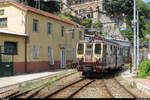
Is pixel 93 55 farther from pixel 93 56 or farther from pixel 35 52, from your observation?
pixel 35 52

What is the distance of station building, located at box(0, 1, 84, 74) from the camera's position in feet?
60.8

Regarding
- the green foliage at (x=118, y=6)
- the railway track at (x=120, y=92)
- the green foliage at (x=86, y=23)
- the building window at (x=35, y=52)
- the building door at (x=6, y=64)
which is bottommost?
the railway track at (x=120, y=92)

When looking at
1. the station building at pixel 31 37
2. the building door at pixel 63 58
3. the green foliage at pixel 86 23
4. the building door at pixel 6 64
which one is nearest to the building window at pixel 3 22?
the station building at pixel 31 37

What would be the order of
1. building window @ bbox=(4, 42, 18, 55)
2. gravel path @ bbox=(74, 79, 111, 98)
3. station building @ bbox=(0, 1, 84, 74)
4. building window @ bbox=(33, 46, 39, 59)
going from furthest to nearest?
1. building window @ bbox=(33, 46, 39, 59)
2. station building @ bbox=(0, 1, 84, 74)
3. building window @ bbox=(4, 42, 18, 55)
4. gravel path @ bbox=(74, 79, 111, 98)

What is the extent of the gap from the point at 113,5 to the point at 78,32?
32.9m

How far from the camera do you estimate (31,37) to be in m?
20.4

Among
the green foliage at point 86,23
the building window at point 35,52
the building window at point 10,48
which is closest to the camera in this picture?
the building window at point 10,48

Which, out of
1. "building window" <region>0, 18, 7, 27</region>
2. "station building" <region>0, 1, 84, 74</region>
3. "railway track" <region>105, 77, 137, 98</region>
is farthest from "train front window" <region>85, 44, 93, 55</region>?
"building window" <region>0, 18, 7, 27</region>

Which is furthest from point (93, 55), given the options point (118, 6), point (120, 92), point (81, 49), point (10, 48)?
point (118, 6)

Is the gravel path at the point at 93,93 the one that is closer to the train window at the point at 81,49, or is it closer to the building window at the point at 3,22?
the train window at the point at 81,49

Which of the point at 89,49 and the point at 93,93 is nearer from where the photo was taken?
the point at 93,93

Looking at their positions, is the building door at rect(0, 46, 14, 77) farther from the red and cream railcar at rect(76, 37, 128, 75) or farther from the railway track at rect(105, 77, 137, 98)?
the railway track at rect(105, 77, 137, 98)

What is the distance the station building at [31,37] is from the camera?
60.8 feet

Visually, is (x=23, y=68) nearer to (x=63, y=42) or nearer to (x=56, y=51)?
(x=56, y=51)
